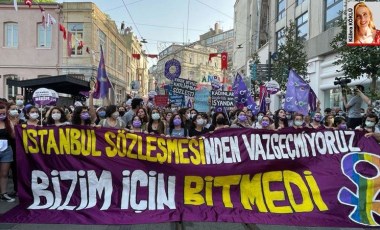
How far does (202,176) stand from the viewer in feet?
19.0

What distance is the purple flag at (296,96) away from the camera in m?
11.8

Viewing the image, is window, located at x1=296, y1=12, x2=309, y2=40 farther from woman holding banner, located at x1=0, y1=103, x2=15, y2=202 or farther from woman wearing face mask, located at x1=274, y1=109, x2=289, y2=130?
woman holding banner, located at x1=0, y1=103, x2=15, y2=202

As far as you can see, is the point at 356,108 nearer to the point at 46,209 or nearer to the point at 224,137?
the point at 224,137

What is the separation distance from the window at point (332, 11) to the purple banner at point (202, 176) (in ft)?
52.8

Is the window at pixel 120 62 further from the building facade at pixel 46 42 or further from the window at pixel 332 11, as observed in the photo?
the window at pixel 332 11

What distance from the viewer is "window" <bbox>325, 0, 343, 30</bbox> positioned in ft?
68.1

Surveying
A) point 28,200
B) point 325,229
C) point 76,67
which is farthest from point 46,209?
point 76,67

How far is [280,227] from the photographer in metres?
6.02

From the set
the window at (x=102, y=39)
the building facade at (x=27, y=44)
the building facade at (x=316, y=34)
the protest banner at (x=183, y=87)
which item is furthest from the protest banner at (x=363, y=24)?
the window at (x=102, y=39)

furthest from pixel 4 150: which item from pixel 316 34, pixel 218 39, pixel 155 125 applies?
pixel 218 39

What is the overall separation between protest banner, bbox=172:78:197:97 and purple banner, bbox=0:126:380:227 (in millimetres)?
9931

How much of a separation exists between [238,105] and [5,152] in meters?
9.71

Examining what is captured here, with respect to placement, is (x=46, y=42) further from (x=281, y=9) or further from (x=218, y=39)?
(x=218, y=39)

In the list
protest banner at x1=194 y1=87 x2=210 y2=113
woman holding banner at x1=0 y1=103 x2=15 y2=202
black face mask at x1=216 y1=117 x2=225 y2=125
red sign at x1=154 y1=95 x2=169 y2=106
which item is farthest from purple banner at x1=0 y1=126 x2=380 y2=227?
red sign at x1=154 y1=95 x2=169 y2=106
